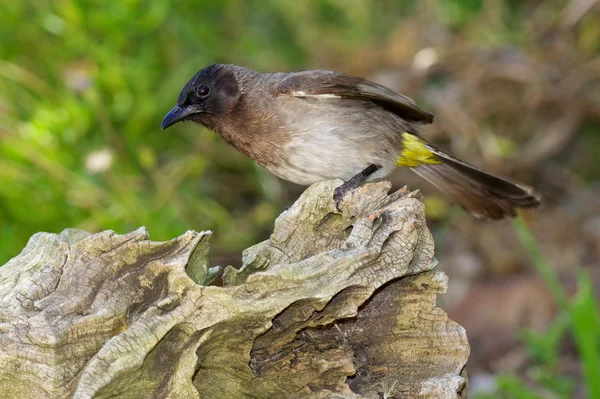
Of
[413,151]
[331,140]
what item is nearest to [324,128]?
[331,140]

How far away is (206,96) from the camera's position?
402 centimetres

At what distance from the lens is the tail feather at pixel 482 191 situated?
13.4 ft

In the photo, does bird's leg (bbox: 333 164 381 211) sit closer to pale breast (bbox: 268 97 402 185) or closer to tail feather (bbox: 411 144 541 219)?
pale breast (bbox: 268 97 402 185)

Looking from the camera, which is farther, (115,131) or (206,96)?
(115,131)

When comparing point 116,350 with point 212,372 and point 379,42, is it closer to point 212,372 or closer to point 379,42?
point 212,372

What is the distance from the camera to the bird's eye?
401 centimetres

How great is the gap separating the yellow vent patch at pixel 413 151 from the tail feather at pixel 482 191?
0.04 metres

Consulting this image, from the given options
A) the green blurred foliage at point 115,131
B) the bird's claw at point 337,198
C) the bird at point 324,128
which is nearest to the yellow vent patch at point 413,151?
the bird at point 324,128

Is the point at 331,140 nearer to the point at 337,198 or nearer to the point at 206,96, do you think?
the point at 206,96

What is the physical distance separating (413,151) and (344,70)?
284cm

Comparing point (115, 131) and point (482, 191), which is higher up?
point (115, 131)

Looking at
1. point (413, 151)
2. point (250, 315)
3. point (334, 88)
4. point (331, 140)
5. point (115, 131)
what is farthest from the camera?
point (115, 131)

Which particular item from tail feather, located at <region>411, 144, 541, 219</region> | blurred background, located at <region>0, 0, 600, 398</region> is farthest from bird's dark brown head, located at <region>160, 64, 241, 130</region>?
tail feather, located at <region>411, 144, 541, 219</region>

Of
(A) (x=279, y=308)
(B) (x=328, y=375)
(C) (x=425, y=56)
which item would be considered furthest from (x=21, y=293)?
(C) (x=425, y=56)
